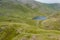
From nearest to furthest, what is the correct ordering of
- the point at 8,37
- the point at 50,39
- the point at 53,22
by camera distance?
the point at 50,39, the point at 8,37, the point at 53,22

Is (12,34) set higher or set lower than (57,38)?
lower

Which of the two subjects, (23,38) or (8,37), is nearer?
(23,38)

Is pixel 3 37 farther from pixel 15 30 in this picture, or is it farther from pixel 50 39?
pixel 50 39

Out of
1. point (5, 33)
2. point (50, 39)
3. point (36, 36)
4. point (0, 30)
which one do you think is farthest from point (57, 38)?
point (0, 30)

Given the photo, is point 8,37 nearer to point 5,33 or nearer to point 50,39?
point 5,33

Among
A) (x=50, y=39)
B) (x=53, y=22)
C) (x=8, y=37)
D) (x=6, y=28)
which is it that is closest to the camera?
(x=50, y=39)

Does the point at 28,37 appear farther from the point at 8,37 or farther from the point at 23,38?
the point at 8,37

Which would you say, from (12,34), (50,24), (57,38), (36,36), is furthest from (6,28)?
(57,38)

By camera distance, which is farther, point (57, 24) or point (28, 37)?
point (57, 24)

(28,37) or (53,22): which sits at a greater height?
(28,37)
